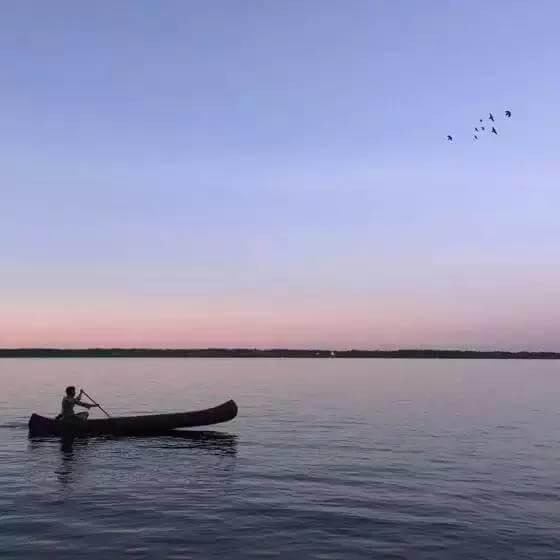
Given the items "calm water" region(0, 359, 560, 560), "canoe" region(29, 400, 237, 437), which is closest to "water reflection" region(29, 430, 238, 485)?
"calm water" region(0, 359, 560, 560)

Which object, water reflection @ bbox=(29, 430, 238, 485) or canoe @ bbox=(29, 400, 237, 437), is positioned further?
canoe @ bbox=(29, 400, 237, 437)

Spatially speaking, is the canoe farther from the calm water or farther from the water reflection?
the calm water

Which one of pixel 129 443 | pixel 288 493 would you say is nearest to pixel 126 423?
pixel 129 443

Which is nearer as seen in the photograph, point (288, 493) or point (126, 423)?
point (288, 493)

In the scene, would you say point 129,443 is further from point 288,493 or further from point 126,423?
point 288,493

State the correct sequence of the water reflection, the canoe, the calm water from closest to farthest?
the calm water, the water reflection, the canoe

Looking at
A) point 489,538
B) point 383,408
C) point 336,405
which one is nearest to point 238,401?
point 336,405

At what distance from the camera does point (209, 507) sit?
1866 cm

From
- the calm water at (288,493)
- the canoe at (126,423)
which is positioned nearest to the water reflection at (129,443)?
the calm water at (288,493)

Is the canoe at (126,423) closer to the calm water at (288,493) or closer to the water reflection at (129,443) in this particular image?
the water reflection at (129,443)

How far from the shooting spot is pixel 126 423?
3250cm

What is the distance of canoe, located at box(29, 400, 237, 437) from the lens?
31547mm

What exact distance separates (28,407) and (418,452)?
3401 centimetres

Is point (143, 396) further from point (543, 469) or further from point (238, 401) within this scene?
point (543, 469)
